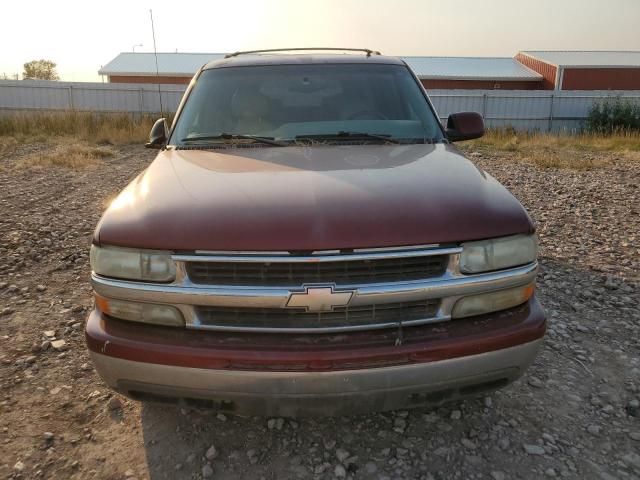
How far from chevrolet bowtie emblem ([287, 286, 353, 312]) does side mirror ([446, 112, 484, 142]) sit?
198cm

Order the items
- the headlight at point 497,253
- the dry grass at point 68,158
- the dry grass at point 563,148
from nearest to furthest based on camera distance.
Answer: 1. the headlight at point 497,253
2. the dry grass at point 68,158
3. the dry grass at point 563,148

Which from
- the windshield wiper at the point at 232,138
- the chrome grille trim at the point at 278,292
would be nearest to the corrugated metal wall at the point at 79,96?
the windshield wiper at the point at 232,138

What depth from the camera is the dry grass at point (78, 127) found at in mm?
14883

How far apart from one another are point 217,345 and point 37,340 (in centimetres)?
196

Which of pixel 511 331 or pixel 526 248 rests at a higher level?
pixel 526 248

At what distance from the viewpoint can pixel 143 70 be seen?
3247cm

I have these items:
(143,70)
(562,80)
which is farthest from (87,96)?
(562,80)

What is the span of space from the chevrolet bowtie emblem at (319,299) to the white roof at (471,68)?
99.1ft

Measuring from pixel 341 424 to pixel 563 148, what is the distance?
14.0m

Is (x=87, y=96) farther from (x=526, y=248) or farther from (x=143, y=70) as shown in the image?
(x=526, y=248)

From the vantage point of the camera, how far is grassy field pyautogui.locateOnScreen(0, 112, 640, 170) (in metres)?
11.3

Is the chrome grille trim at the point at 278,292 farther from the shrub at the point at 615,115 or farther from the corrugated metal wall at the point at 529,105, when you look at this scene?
the shrub at the point at 615,115

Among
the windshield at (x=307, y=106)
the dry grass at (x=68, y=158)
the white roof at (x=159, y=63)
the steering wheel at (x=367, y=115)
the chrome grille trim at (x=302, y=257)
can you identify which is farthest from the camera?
the white roof at (x=159, y=63)

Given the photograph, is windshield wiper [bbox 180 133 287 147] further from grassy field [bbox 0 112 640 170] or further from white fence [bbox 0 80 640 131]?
white fence [bbox 0 80 640 131]
